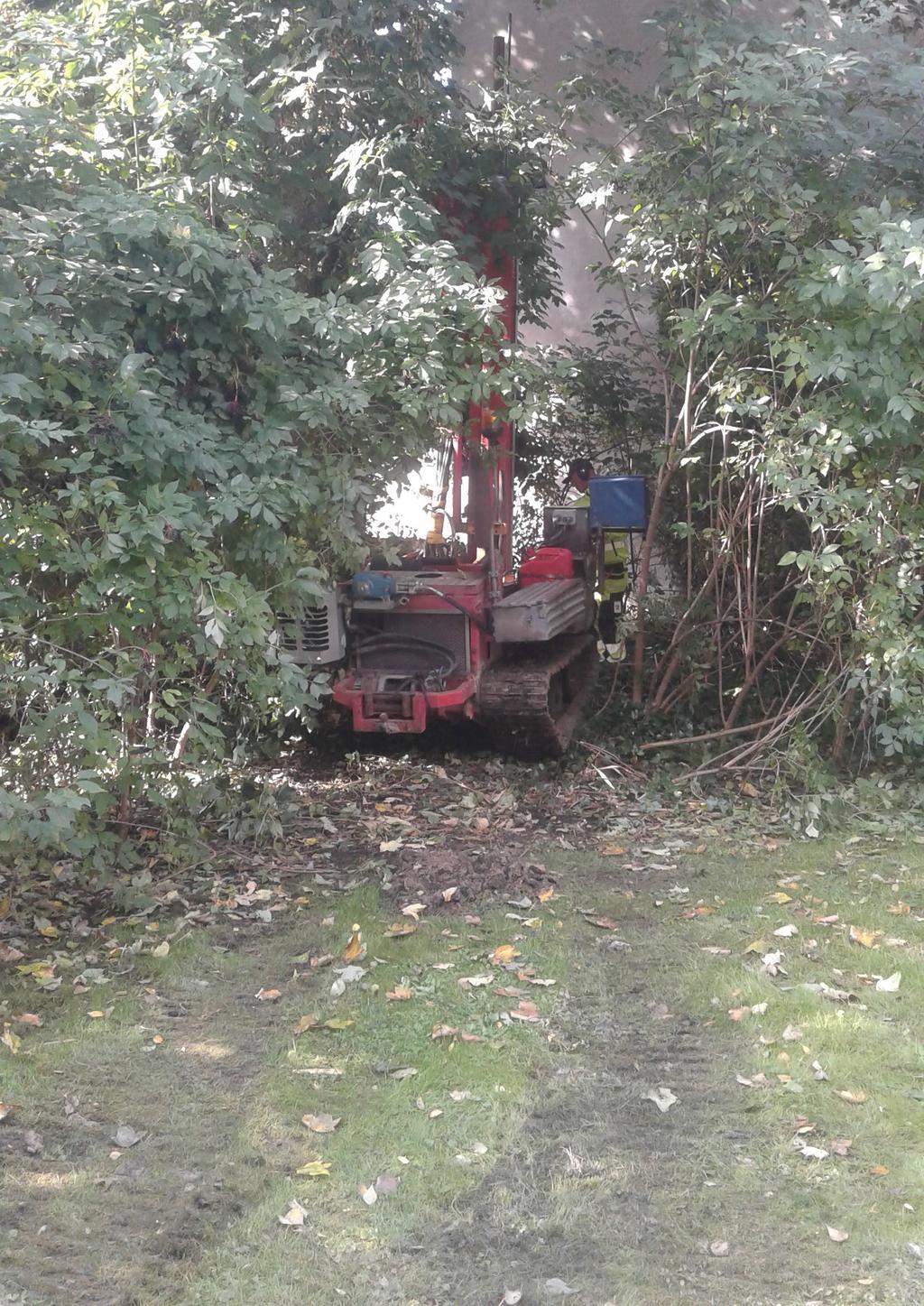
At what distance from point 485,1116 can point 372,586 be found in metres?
Result: 4.73

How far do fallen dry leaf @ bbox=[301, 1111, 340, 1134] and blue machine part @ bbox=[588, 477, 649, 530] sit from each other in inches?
270

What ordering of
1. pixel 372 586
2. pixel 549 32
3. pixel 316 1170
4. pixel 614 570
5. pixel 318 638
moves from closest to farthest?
pixel 316 1170 < pixel 318 638 < pixel 372 586 < pixel 614 570 < pixel 549 32

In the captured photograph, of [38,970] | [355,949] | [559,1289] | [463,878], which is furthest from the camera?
[463,878]

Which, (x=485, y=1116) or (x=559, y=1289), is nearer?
(x=559, y=1289)

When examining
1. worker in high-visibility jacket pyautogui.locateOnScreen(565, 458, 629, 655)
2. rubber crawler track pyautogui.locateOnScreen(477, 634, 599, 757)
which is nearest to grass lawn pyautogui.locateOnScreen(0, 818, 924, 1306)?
rubber crawler track pyautogui.locateOnScreen(477, 634, 599, 757)

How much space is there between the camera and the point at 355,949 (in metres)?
5.16

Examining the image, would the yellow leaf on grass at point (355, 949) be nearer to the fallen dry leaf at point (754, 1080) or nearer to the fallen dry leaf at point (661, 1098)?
the fallen dry leaf at point (661, 1098)

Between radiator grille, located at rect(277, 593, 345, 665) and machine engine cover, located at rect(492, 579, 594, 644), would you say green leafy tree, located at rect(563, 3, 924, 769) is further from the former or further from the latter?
radiator grille, located at rect(277, 593, 345, 665)

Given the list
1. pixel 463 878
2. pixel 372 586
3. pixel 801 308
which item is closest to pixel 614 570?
pixel 372 586

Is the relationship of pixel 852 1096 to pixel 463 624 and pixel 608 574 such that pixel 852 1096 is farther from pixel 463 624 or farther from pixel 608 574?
pixel 608 574

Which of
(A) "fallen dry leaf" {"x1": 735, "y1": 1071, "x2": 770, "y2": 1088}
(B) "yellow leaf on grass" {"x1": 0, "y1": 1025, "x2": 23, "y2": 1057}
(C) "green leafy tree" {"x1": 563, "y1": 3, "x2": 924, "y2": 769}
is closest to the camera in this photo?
(A) "fallen dry leaf" {"x1": 735, "y1": 1071, "x2": 770, "y2": 1088}

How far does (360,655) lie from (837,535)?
333 centimetres

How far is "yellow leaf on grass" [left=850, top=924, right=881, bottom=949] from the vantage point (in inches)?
212

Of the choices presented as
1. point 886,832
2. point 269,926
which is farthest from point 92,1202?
point 886,832
